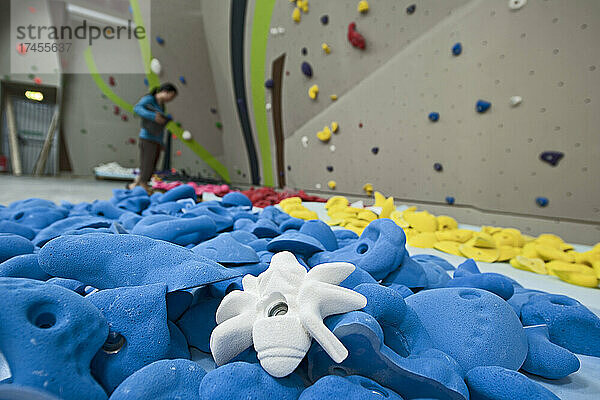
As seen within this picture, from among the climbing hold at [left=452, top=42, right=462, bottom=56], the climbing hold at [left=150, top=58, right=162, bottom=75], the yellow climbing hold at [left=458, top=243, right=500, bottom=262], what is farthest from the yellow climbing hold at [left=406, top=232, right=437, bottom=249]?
the climbing hold at [left=150, top=58, right=162, bottom=75]

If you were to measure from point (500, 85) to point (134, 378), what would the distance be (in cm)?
217

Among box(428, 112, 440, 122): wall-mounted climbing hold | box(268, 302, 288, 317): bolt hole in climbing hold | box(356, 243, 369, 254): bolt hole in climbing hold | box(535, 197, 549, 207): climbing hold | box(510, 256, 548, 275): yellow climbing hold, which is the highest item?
box(428, 112, 440, 122): wall-mounted climbing hold

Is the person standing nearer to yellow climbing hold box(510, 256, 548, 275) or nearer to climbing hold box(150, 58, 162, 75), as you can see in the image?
climbing hold box(150, 58, 162, 75)

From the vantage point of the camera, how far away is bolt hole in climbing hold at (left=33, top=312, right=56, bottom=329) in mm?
353

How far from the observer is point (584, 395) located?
0.44m

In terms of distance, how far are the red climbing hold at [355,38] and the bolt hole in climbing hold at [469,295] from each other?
8.26 feet

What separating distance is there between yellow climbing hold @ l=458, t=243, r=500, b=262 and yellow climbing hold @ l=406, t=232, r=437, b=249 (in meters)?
0.11

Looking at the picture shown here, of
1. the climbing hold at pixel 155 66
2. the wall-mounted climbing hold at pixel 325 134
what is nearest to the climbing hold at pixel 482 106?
the wall-mounted climbing hold at pixel 325 134

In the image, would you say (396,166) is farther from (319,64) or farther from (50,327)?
(50,327)

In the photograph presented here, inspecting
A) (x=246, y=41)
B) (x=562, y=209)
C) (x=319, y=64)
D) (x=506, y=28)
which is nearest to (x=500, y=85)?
(x=506, y=28)

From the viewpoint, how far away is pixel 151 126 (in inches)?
118

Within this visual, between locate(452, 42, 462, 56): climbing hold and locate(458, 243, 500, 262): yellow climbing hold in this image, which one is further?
locate(452, 42, 462, 56): climbing hold

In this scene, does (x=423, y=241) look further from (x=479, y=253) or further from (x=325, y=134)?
(x=325, y=134)

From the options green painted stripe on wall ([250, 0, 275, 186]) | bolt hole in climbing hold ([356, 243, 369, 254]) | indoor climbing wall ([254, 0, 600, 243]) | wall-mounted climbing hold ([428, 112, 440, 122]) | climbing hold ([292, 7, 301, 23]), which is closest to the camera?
bolt hole in climbing hold ([356, 243, 369, 254])
